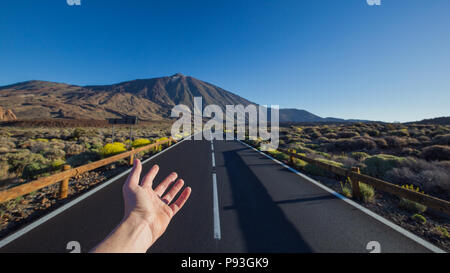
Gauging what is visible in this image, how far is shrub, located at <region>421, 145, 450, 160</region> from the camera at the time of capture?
29.3 feet

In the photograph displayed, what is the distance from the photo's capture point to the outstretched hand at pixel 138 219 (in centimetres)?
153

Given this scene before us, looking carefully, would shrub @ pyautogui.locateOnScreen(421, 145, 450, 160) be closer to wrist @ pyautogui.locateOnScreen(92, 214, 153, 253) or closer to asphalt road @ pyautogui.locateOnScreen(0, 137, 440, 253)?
asphalt road @ pyautogui.locateOnScreen(0, 137, 440, 253)

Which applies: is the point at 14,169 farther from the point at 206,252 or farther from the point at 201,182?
the point at 206,252

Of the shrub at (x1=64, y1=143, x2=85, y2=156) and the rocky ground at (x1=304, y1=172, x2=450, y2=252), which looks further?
the shrub at (x1=64, y1=143, x2=85, y2=156)

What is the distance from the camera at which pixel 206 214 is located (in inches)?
141

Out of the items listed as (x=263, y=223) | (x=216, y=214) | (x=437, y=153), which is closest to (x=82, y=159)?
(x=216, y=214)

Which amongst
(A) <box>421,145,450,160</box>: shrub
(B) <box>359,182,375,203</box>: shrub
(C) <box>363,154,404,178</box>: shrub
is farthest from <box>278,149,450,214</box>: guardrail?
(A) <box>421,145,450,160</box>: shrub

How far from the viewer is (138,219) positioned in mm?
1769

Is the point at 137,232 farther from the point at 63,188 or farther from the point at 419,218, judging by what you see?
the point at 419,218

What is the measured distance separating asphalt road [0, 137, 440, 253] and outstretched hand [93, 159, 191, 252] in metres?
0.88

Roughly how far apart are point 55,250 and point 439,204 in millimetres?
6120

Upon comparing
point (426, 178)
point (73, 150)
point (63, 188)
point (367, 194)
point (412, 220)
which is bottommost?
point (412, 220)

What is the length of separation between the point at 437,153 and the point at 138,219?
1474 centimetres
